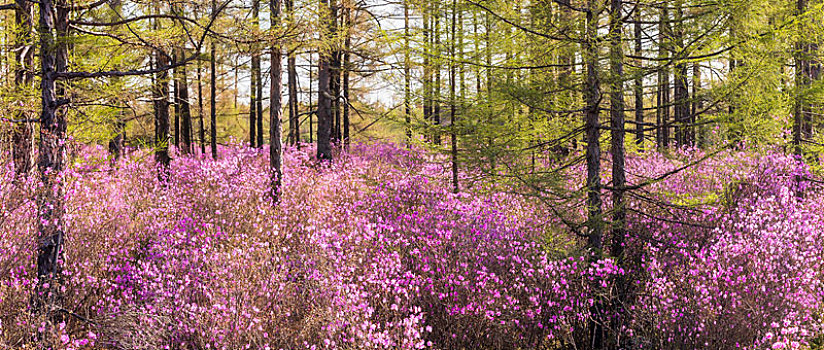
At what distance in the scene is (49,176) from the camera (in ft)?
12.4

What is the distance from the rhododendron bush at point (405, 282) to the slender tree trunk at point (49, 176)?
0.10 meters

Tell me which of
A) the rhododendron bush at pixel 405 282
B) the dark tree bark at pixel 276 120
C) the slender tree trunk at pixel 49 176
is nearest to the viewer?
the rhododendron bush at pixel 405 282

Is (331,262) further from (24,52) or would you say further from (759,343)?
(24,52)

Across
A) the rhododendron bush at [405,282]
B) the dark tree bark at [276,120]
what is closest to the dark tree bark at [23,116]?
the rhododendron bush at [405,282]

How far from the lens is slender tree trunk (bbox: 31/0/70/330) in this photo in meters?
3.71

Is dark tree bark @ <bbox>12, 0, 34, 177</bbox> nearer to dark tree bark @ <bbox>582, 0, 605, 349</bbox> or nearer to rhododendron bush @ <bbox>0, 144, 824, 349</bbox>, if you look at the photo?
rhododendron bush @ <bbox>0, 144, 824, 349</bbox>

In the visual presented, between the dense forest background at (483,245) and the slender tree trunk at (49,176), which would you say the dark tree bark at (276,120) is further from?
the slender tree trunk at (49,176)

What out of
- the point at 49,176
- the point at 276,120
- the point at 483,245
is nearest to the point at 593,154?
the point at 483,245

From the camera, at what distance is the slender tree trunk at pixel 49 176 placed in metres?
3.71

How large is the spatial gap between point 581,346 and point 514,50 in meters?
3.05

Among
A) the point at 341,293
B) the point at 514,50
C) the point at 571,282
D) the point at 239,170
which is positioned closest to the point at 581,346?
the point at 571,282

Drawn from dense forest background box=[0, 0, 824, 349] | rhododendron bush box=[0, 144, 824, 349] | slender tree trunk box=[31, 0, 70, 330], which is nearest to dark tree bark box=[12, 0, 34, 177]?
dense forest background box=[0, 0, 824, 349]

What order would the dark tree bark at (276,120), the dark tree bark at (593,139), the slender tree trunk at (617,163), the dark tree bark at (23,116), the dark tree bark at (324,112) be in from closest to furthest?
the slender tree trunk at (617,163) → the dark tree bark at (593,139) → the dark tree bark at (23,116) → the dark tree bark at (276,120) → the dark tree bark at (324,112)

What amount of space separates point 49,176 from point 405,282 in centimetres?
287
